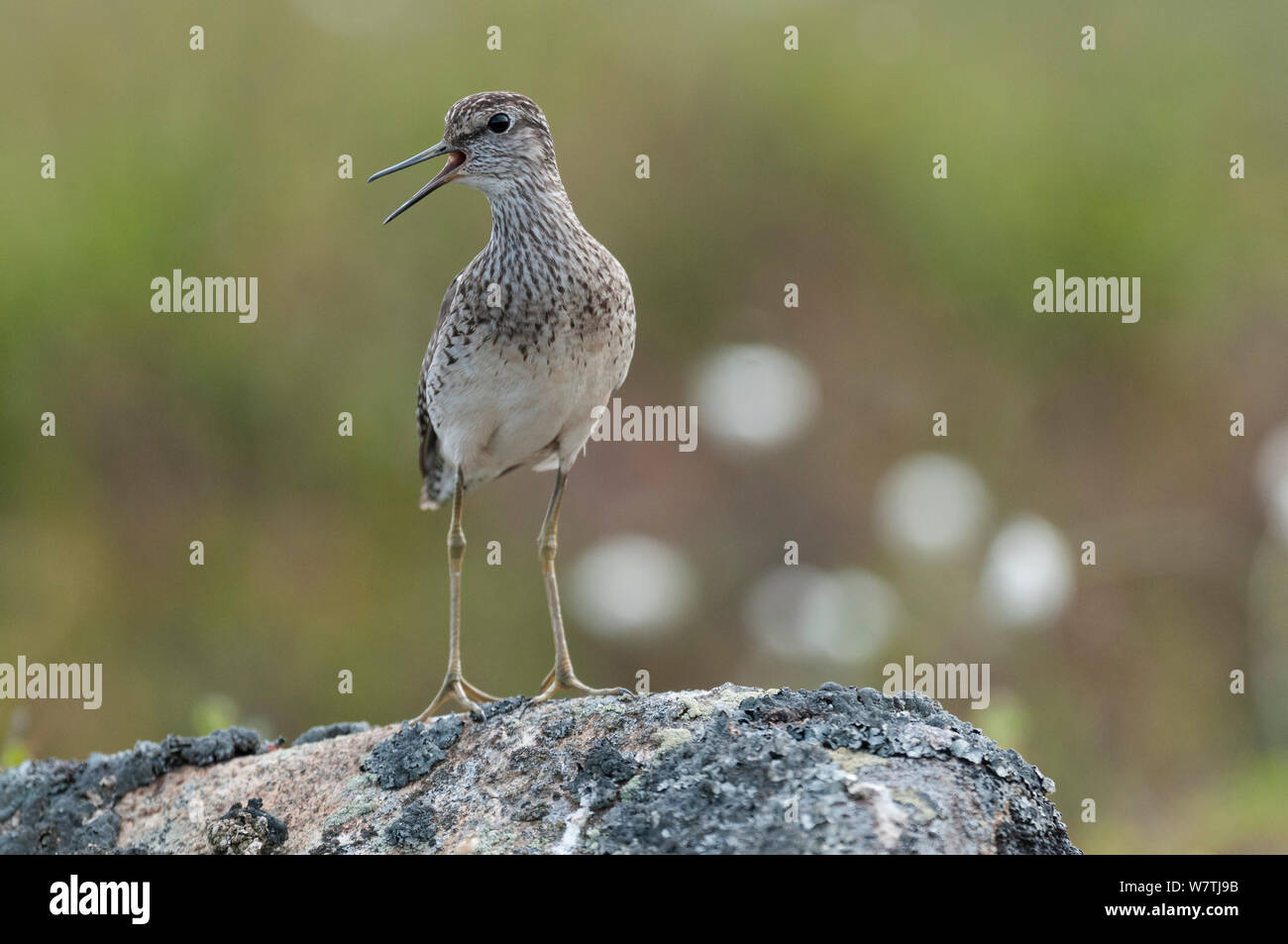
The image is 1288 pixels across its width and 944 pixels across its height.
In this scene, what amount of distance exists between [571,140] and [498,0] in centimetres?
196

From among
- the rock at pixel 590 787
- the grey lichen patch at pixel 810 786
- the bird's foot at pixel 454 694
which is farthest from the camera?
the bird's foot at pixel 454 694

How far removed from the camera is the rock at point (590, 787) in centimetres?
→ 388

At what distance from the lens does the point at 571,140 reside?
11.2 meters

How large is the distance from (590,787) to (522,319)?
7.77 ft

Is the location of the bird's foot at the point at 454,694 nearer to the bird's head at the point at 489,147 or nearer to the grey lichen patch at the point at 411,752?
the grey lichen patch at the point at 411,752

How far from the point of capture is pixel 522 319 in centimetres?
586

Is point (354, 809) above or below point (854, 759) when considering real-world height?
below

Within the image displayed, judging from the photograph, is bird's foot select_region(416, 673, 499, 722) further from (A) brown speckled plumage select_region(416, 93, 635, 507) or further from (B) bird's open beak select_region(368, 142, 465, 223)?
(B) bird's open beak select_region(368, 142, 465, 223)

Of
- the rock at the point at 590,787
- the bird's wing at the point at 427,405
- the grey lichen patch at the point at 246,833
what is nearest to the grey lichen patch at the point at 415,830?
the rock at the point at 590,787

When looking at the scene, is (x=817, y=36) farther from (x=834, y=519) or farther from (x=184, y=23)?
(x=184, y=23)

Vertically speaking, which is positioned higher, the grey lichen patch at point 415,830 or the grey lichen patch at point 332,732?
the grey lichen patch at point 332,732

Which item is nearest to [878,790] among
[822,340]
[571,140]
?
[822,340]

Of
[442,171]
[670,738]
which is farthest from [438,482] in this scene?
[670,738]

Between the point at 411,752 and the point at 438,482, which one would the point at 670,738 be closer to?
the point at 411,752
